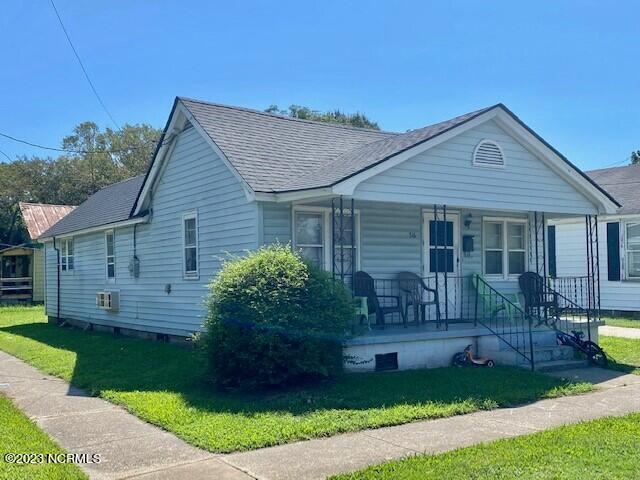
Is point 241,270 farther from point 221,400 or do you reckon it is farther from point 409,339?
point 409,339

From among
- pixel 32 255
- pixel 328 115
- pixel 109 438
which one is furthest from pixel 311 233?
pixel 328 115

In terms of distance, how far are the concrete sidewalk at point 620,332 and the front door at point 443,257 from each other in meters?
4.16

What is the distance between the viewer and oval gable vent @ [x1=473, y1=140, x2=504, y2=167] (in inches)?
457

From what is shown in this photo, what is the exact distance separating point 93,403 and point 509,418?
5.22m

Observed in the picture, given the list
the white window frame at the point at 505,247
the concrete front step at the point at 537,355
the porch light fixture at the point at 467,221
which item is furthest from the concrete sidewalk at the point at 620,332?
the porch light fixture at the point at 467,221

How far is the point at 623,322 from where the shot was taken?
1717cm

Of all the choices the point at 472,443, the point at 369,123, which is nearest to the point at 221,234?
the point at 472,443

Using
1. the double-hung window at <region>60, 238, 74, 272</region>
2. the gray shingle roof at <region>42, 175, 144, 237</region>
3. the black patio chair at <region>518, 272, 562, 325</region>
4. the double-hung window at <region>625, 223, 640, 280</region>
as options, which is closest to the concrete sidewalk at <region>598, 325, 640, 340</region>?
the black patio chair at <region>518, 272, 562, 325</region>

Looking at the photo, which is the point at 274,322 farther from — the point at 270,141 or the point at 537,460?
the point at 270,141

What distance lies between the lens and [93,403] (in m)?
8.48

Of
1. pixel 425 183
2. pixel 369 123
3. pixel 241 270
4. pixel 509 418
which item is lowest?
pixel 509 418

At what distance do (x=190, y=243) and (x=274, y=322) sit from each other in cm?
541

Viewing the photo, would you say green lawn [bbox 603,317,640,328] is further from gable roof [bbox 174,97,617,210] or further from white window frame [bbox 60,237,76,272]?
white window frame [bbox 60,237,76,272]

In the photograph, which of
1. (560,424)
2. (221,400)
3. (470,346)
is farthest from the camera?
(470,346)
